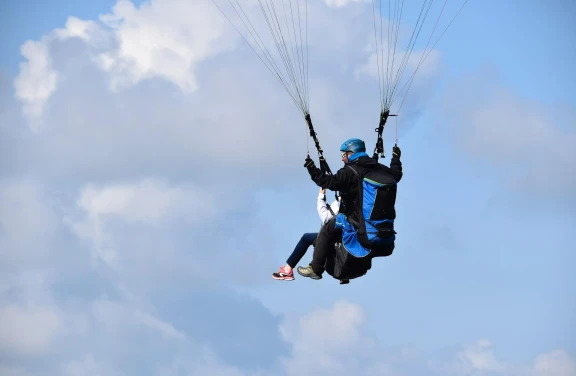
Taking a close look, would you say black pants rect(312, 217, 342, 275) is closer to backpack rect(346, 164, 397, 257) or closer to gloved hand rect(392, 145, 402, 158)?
backpack rect(346, 164, 397, 257)

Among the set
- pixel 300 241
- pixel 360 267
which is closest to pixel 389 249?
pixel 360 267

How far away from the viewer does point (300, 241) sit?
71.1ft

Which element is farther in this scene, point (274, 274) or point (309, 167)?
point (274, 274)

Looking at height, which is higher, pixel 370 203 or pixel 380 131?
pixel 380 131

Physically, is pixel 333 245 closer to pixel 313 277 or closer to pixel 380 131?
pixel 313 277

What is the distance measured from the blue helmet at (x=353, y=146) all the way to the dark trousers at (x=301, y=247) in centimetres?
216

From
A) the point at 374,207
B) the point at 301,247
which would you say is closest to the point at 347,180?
the point at 374,207

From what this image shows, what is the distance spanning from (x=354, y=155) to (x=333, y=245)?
192 cm

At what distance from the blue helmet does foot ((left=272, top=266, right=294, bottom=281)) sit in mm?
2926

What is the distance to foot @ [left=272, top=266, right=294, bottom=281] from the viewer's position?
2167 centimetres

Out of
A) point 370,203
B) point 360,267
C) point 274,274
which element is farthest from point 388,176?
point 274,274

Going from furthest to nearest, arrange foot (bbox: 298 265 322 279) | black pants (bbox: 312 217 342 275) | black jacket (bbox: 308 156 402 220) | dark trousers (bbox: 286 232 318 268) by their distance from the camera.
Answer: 1. dark trousers (bbox: 286 232 318 268)
2. foot (bbox: 298 265 322 279)
3. black pants (bbox: 312 217 342 275)
4. black jacket (bbox: 308 156 402 220)

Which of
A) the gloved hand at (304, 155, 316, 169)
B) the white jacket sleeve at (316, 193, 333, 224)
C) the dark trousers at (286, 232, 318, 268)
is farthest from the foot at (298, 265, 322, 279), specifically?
the gloved hand at (304, 155, 316, 169)

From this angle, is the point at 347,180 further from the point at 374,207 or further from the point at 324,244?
the point at 324,244
